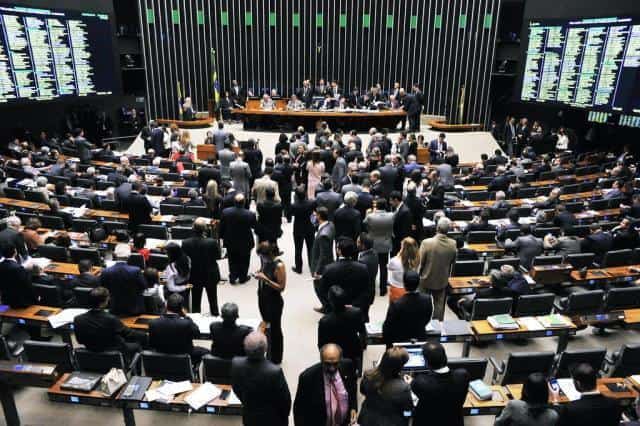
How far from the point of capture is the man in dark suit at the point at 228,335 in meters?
3.95

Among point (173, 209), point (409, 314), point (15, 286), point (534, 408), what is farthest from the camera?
point (173, 209)

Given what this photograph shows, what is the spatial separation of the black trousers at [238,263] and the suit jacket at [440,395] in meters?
3.97

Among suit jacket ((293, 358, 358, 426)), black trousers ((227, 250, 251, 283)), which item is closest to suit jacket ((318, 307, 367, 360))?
suit jacket ((293, 358, 358, 426))

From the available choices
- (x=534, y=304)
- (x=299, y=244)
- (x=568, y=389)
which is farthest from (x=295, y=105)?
(x=568, y=389)

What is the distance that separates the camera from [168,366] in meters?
4.12

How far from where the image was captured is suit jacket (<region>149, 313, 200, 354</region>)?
4.14m

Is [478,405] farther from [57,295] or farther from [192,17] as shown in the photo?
[192,17]

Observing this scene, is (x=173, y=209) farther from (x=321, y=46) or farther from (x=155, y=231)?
(x=321, y=46)

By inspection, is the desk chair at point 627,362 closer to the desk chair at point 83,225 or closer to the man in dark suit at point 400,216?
the man in dark suit at point 400,216

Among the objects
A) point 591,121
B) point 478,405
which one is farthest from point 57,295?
point 591,121

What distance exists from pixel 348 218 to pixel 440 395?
10.7 feet

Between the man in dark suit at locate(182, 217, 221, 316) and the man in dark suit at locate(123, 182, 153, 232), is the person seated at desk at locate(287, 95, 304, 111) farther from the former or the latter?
the man in dark suit at locate(182, 217, 221, 316)

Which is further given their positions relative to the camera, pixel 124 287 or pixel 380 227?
pixel 380 227

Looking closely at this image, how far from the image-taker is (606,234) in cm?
706
